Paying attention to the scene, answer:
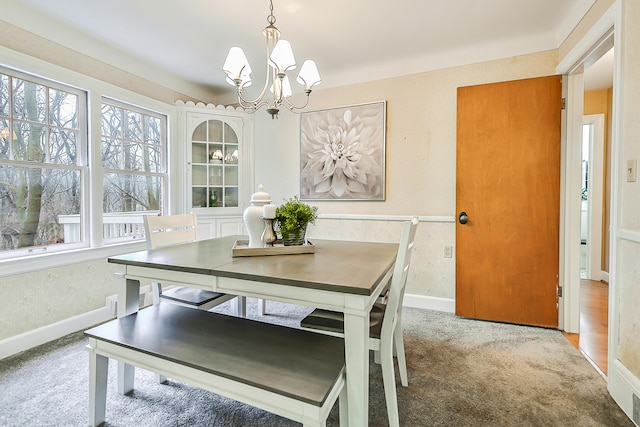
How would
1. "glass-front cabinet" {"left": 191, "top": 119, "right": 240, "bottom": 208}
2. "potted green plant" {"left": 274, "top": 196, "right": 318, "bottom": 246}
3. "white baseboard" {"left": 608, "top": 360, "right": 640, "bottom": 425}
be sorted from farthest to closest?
"glass-front cabinet" {"left": 191, "top": 119, "right": 240, "bottom": 208} → "potted green plant" {"left": 274, "top": 196, "right": 318, "bottom": 246} → "white baseboard" {"left": 608, "top": 360, "right": 640, "bottom": 425}

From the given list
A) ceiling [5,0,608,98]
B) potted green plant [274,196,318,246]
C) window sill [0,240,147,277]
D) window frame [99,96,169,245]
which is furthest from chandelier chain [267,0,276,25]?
window sill [0,240,147,277]

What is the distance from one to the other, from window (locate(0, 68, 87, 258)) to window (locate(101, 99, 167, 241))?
0.24 m

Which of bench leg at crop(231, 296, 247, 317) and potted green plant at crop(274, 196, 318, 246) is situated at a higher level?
potted green plant at crop(274, 196, 318, 246)

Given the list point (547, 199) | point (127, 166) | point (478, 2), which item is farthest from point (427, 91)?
point (127, 166)

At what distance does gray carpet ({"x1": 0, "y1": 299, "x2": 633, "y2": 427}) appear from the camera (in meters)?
1.44

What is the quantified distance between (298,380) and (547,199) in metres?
2.49

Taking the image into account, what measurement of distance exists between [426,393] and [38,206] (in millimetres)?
2961

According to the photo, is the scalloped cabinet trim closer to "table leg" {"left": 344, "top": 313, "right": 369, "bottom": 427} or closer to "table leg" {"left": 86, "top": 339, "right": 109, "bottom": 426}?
"table leg" {"left": 86, "top": 339, "right": 109, "bottom": 426}

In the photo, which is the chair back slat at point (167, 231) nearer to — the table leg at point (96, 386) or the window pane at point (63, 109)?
the table leg at point (96, 386)

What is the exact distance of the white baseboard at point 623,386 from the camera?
4.71 feet

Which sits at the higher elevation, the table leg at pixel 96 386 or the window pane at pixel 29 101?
the window pane at pixel 29 101

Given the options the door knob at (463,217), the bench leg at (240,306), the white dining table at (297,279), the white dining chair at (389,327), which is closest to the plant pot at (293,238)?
the white dining table at (297,279)

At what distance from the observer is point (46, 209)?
2.30 metres

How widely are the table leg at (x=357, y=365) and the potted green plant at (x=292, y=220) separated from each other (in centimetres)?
73
